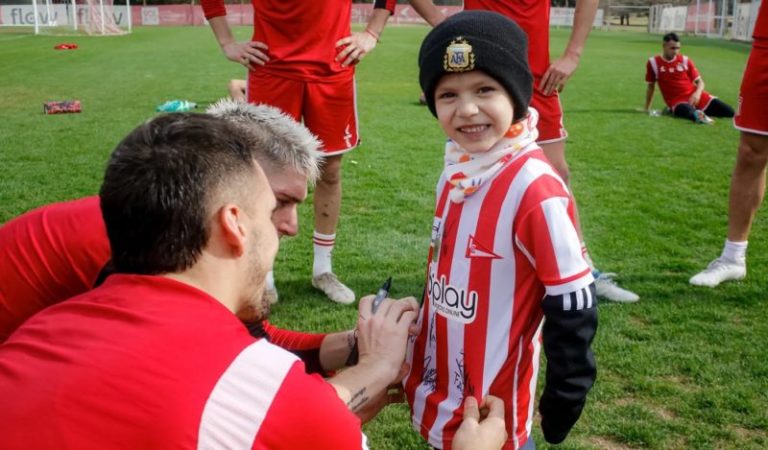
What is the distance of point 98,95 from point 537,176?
47.2 feet

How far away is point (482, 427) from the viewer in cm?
211

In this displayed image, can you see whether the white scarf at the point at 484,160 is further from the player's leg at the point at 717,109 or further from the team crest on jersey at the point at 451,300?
the player's leg at the point at 717,109

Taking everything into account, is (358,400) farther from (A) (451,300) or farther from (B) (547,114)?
(B) (547,114)

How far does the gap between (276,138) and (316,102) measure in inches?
77.0

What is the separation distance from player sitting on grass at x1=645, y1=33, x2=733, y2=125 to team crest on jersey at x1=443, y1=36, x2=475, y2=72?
11.7 meters

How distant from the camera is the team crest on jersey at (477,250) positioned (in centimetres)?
222

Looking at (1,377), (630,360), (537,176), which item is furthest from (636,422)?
(1,377)

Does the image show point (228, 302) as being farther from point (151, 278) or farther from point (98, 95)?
point (98, 95)

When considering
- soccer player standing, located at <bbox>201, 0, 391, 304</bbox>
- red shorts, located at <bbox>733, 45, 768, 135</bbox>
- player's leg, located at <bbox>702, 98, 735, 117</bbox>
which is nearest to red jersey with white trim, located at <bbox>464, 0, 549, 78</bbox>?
soccer player standing, located at <bbox>201, 0, 391, 304</bbox>

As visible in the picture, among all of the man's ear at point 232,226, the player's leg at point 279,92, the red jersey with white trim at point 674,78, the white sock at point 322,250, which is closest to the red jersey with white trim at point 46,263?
the man's ear at point 232,226

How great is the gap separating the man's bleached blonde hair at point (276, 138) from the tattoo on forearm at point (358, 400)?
833 mm

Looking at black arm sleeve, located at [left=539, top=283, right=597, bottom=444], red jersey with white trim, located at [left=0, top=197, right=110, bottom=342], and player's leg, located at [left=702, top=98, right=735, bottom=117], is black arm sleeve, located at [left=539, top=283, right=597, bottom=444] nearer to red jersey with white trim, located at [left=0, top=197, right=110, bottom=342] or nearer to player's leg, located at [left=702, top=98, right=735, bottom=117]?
red jersey with white trim, located at [left=0, top=197, right=110, bottom=342]

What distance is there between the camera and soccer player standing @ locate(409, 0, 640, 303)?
4.34m

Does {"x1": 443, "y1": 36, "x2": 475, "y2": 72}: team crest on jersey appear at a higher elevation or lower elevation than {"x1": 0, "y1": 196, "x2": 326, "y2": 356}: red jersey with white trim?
higher
